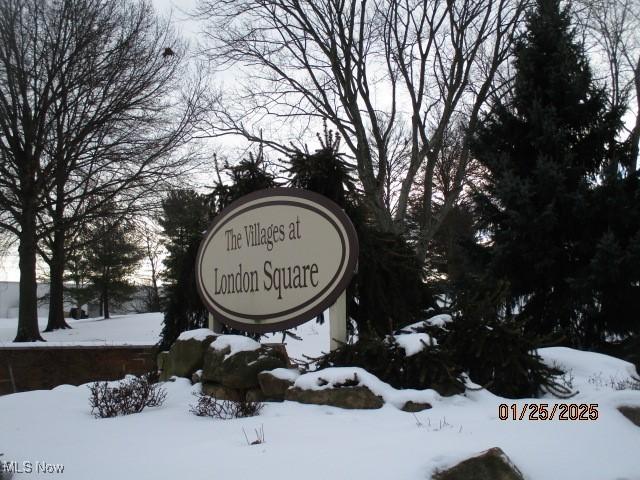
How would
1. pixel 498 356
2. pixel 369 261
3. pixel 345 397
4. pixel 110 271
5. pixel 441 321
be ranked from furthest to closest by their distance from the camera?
pixel 110 271
pixel 369 261
pixel 441 321
pixel 498 356
pixel 345 397

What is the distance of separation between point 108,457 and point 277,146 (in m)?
12.7

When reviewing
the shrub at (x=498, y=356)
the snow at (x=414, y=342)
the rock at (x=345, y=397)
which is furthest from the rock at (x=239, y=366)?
the shrub at (x=498, y=356)

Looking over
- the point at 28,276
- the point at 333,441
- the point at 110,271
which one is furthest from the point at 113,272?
the point at 333,441

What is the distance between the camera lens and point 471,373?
180 inches

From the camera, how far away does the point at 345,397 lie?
406 cm

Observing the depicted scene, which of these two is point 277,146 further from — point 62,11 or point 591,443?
point 591,443

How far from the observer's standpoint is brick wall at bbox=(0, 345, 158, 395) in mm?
11406

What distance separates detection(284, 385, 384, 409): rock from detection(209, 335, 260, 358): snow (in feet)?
3.44

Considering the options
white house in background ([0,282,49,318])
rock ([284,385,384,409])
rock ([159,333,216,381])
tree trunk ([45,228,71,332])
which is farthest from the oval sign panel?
white house in background ([0,282,49,318])

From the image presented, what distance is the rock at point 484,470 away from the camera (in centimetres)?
272
